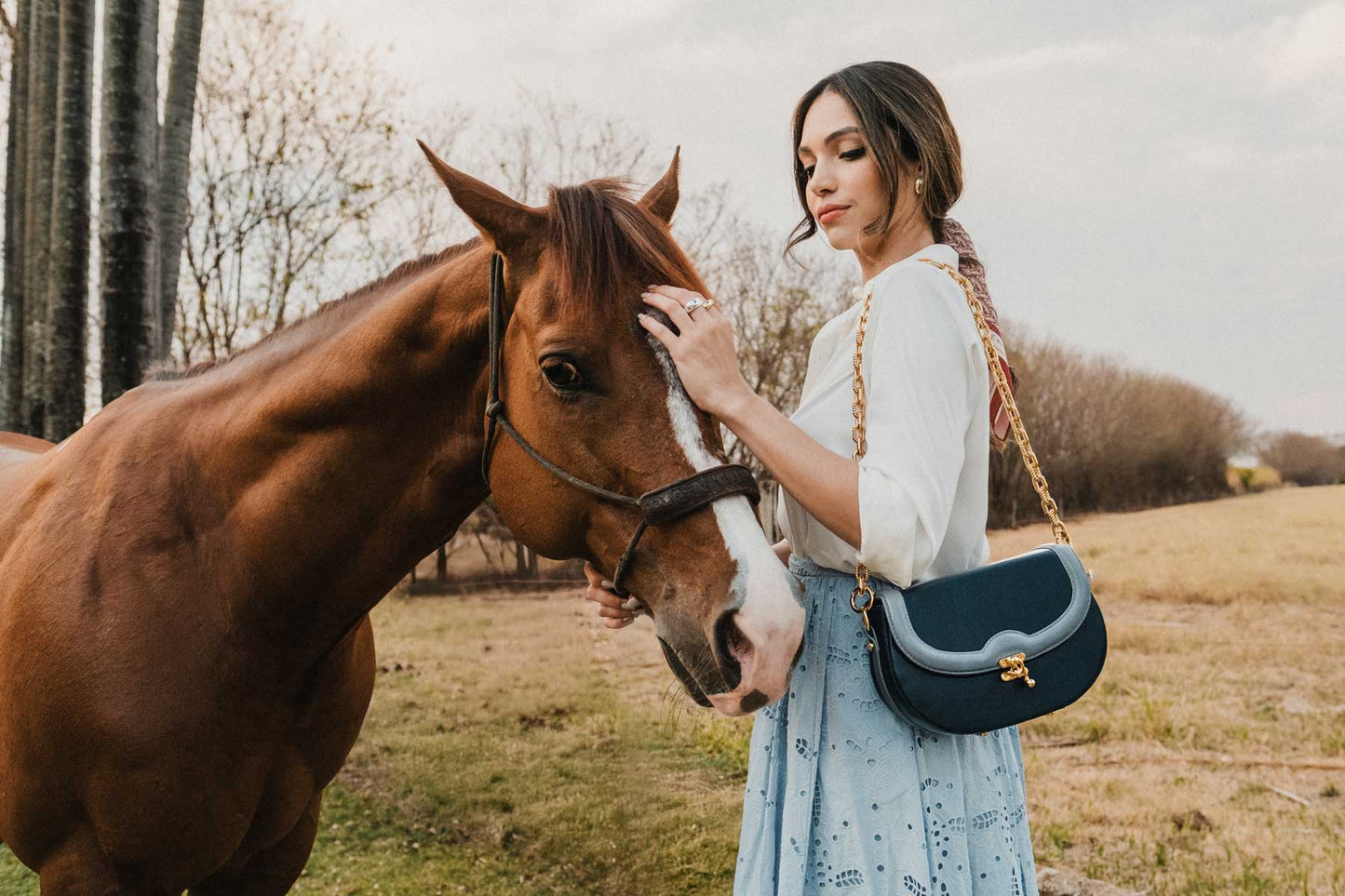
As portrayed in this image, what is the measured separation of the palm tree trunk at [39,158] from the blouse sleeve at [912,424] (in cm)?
645

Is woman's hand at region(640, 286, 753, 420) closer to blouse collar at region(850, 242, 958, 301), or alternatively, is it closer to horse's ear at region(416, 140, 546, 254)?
blouse collar at region(850, 242, 958, 301)

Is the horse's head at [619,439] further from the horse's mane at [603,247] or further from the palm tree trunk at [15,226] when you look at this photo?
the palm tree trunk at [15,226]

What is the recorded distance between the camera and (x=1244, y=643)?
784 cm

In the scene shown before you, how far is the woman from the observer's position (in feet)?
4.22

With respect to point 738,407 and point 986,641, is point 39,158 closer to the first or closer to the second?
point 738,407

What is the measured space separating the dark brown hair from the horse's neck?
33.0 inches

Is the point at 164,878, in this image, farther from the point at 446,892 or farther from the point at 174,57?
the point at 174,57

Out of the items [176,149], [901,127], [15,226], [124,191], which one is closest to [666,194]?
[901,127]

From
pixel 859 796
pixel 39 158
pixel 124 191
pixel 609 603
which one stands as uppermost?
pixel 39 158

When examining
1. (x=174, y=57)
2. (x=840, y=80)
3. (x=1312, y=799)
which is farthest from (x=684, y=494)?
(x=174, y=57)

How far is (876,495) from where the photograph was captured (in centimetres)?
123

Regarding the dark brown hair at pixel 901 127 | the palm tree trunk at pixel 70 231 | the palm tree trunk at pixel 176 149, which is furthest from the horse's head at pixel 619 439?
the palm tree trunk at pixel 70 231

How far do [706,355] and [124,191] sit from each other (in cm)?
384

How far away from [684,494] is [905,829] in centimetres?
64
